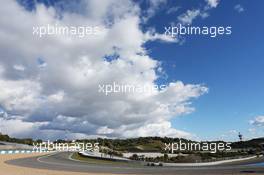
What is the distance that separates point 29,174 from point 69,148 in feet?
Result: 337

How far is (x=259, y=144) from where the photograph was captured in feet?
379

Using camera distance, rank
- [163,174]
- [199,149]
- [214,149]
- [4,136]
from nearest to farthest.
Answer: [163,174]
[214,149]
[199,149]
[4,136]

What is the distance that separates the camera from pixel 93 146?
134 m

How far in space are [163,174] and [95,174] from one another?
631 centimetres

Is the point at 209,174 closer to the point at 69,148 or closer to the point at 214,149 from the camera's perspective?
the point at 214,149

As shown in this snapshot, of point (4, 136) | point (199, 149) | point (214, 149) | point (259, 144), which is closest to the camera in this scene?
point (214, 149)

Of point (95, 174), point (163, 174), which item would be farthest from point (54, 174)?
point (163, 174)

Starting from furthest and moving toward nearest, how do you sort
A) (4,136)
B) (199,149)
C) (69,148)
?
1. (4,136)
2. (69,148)
3. (199,149)

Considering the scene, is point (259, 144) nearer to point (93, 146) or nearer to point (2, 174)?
point (93, 146)

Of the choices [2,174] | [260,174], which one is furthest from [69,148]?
[260,174]

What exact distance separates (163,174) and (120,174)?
13.1 ft

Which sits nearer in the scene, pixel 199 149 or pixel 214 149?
pixel 214 149

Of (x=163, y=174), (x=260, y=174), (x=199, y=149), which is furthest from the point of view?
(x=199, y=149)

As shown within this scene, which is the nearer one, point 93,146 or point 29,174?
point 29,174
